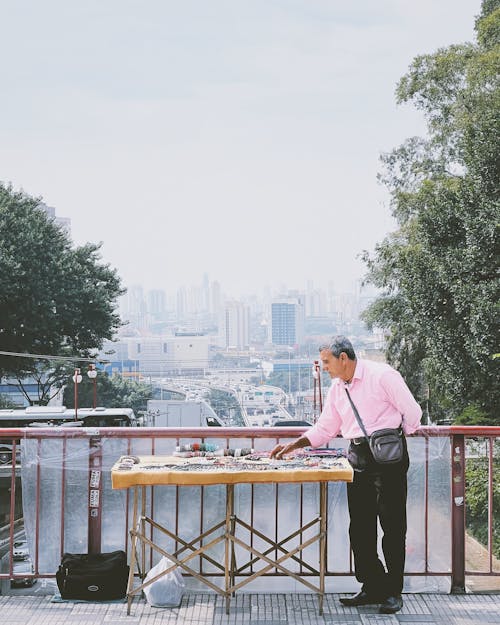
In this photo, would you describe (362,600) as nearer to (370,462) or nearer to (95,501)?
(370,462)

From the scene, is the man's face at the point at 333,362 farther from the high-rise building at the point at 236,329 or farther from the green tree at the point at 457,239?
the high-rise building at the point at 236,329

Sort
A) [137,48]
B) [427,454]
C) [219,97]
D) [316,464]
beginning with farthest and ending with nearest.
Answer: [219,97] < [137,48] < [427,454] < [316,464]

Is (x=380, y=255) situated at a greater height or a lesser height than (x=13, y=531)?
greater

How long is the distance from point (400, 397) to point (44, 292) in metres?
35.4

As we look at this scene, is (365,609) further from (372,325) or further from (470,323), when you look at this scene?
(372,325)

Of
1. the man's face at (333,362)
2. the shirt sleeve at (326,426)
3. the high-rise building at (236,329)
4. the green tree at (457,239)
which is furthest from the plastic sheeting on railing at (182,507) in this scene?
the high-rise building at (236,329)

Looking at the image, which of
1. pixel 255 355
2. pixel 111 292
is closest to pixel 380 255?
pixel 111 292

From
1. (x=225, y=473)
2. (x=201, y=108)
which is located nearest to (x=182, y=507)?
(x=225, y=473)

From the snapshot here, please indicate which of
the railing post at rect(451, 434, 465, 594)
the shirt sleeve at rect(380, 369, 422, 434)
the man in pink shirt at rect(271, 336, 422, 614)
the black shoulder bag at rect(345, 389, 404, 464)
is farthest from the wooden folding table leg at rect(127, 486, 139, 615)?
the railing post at rect(451, 434, 465, 594)

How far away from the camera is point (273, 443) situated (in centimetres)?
448

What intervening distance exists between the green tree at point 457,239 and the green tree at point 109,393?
3459 cm

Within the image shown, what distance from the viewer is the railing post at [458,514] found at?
4.38 metres

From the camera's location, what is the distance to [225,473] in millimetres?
3822

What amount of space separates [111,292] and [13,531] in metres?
36.1
